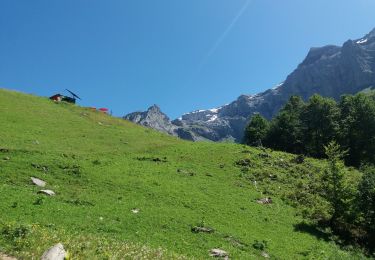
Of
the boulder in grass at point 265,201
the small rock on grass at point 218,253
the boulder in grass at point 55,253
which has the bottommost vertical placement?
the small rock on grass at point 218,253

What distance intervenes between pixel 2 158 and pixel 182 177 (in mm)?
18732

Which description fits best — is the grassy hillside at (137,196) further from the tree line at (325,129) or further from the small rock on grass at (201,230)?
the tree line at (325,129)

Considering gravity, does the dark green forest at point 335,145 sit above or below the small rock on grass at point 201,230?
above

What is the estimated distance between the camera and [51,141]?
5800 centimetres

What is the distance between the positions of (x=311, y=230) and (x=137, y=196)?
16.3 meters

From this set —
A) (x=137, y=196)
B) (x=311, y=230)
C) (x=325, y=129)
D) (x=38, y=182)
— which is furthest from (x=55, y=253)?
(x=325, y=129)

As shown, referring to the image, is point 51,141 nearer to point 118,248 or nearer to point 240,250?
point 240,250

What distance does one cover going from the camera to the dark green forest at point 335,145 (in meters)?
43.5

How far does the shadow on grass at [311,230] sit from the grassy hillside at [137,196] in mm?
248

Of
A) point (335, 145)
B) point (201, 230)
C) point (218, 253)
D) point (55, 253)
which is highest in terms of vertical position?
point (335, 145)

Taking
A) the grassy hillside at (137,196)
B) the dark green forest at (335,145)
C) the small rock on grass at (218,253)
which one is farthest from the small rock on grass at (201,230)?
the dark green forest at (335,145)

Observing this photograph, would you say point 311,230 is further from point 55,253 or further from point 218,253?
point 55,253

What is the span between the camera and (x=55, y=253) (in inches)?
702

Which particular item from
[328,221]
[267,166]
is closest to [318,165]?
[267,166]
